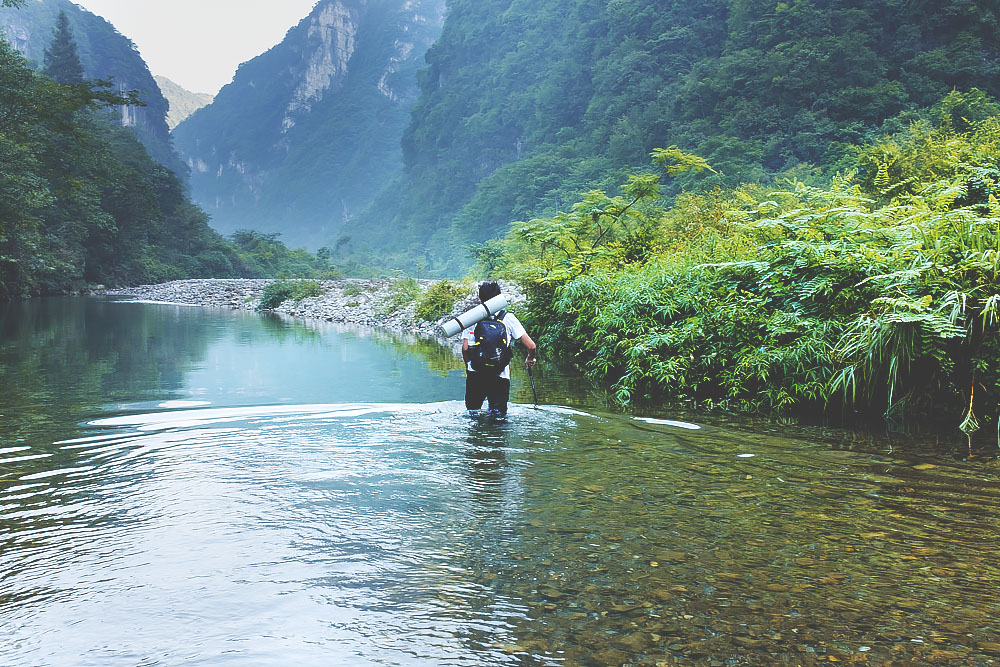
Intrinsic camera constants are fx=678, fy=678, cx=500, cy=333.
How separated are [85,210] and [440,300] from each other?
95.6 feet

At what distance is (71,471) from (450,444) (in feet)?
10.6

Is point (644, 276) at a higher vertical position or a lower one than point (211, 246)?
lower

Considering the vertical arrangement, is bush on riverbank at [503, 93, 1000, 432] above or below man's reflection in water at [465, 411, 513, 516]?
above

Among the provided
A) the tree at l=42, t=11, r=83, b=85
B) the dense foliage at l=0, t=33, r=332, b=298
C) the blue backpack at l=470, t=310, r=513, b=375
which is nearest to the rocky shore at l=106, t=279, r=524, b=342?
the dense foliage at l=0, t=33, r=332, b=298

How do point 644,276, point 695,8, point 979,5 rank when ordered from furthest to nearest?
point 695,8 < point 979,5 < point 644,276

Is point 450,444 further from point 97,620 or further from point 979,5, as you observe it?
point 979,5

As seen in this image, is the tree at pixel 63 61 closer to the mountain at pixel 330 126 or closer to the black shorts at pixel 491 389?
the black shorts at pixel 491 389

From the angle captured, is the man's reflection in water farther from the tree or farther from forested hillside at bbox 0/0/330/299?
the tree

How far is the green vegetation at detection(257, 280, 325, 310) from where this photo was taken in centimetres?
3385

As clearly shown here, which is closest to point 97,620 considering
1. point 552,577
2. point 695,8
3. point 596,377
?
point 552,577

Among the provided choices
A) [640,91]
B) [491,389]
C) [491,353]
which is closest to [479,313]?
[491,353]

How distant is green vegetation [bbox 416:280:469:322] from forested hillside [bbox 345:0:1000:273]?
10002mm

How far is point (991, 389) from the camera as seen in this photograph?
654 centimetres

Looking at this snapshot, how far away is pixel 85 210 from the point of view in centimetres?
3975
